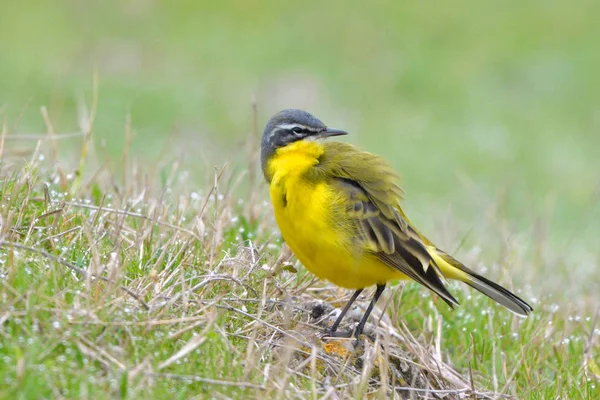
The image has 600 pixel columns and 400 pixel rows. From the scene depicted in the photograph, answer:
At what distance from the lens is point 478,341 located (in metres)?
6.50

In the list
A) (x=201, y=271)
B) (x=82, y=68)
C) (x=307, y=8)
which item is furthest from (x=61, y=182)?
(x=307, y=8)

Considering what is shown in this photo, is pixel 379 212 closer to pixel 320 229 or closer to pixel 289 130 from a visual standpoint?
pixel 320 229

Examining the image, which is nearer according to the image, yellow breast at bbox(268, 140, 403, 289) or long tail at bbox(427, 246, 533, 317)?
yellow breast at bbox(268, 140, 403, 289)

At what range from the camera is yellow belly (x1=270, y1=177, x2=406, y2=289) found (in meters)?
5.54

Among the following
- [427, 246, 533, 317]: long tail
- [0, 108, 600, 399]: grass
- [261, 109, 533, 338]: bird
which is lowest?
[0, 108, 600, 399]: grass

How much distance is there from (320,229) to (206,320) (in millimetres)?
A: 1048

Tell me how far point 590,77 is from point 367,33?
16.5 ft

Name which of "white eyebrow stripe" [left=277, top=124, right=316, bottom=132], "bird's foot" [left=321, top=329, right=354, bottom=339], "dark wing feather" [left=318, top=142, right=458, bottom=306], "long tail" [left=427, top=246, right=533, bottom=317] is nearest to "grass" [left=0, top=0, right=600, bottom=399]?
"bird's foot" [left=321, top=329, right=354, bottom=339]

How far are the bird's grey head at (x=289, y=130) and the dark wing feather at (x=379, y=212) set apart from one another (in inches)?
5.1

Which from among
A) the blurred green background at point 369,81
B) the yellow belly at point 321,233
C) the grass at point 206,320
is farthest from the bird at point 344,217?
the blurred green background at point 369,81

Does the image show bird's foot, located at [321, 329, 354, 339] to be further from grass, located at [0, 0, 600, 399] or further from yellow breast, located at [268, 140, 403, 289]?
yellow breast, located at [268, 140, 403, 289]

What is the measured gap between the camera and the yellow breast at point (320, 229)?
5547 millimetres

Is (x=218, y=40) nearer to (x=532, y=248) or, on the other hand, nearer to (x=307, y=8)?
(x=307, y=8)

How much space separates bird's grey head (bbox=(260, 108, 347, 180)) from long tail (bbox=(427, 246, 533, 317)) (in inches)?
41.6
